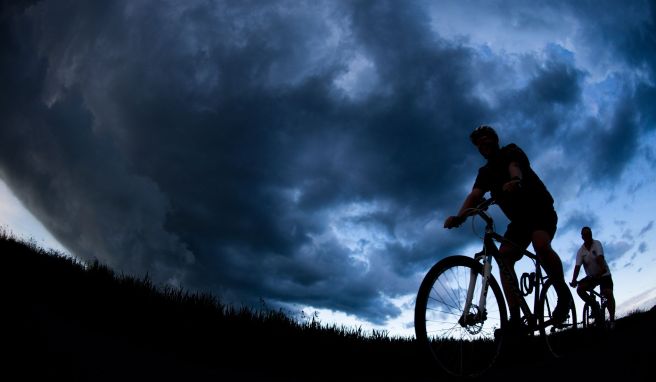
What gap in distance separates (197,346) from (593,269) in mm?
7823

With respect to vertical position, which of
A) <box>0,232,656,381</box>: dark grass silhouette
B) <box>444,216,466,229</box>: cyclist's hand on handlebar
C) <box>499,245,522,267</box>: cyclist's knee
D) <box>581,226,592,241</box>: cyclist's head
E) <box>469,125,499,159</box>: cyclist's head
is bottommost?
<box>0,232,656,381</box>: dark grass silhouette

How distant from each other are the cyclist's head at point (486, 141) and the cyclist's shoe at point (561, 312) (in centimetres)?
187

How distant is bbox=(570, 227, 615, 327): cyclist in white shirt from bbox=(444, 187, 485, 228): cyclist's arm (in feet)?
14.6

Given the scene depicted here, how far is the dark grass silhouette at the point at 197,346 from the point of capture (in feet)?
11.8

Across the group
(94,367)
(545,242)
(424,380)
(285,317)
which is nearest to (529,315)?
(545,242)

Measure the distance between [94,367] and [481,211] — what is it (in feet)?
12.1

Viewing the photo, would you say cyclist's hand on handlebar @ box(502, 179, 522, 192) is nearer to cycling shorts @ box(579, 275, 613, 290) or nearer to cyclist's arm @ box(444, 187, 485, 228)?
cyclist's arm @ box(444, 187, 485, 228)

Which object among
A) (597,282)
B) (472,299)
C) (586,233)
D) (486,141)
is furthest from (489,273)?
(586,233)

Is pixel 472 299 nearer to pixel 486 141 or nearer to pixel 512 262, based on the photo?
pixel 512 262

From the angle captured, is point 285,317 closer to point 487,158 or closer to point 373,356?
point 373,356

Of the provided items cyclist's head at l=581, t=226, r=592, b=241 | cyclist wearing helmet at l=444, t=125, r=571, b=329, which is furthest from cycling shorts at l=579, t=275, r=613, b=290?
cyclist wearing helmet at l=444, t=125, r=571, b=329

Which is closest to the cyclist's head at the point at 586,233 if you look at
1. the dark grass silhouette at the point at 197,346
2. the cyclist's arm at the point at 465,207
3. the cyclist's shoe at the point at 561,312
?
the dark grass silhouette at the point at 197,346

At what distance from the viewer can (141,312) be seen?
17.4ft

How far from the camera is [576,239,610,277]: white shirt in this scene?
333 inches
